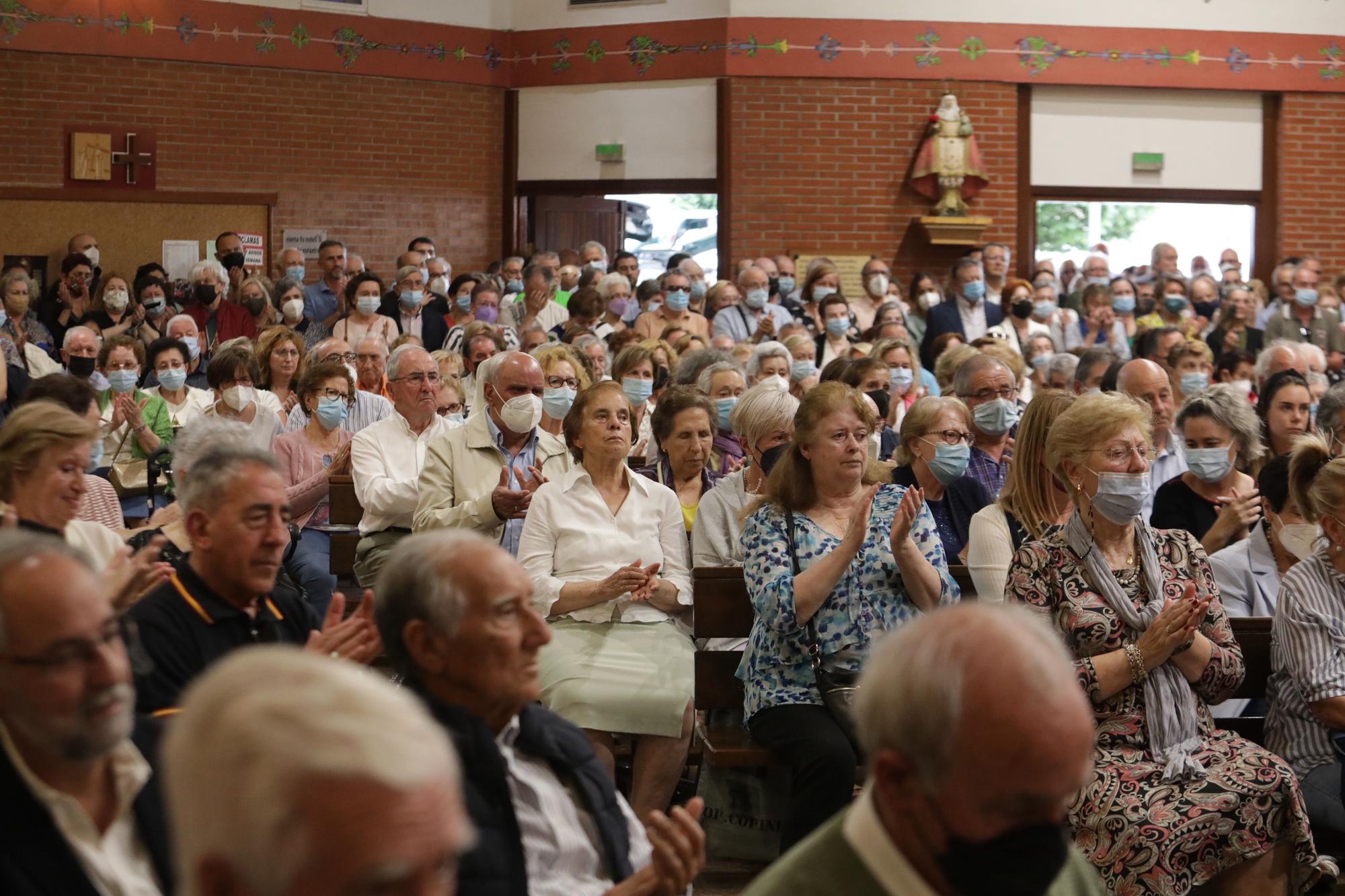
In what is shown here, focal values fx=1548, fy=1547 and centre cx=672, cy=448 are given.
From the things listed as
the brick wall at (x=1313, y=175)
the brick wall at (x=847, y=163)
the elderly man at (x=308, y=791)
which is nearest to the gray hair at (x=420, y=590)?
the elderly man at (x=308, y=791)

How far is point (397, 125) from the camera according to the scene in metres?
15.6

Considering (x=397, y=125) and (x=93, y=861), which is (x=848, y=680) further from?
(x=397, y=125)

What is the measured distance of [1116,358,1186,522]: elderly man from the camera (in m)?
6.84

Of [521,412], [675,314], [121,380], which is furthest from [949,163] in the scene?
[521,412]

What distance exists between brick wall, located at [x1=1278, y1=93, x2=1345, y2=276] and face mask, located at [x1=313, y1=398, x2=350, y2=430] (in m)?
11.8

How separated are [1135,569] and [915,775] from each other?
8.02 feet

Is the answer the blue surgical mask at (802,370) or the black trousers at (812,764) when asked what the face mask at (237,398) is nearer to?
the blue surgical mask at (802,370)

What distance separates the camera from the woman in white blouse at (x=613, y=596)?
4.76 m

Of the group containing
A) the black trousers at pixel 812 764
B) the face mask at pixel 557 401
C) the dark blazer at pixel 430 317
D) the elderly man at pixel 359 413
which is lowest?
the black trousers at pixel 812 764

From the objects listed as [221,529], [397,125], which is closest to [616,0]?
[397,125]

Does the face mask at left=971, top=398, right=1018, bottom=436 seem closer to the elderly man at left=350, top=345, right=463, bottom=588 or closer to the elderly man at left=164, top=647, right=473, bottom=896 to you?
the elderly man at left=350, top=345, right=463, bottom=588

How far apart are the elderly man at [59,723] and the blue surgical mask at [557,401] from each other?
4.55m

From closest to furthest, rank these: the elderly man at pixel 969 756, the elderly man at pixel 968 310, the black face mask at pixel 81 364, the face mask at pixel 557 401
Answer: the elderly man at pixel 969 756
the face mask at pixel 557 401
the black face mask at pixel 81 364
the elderly man at pixel 968 310

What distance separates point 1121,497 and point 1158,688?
0.51 metres
